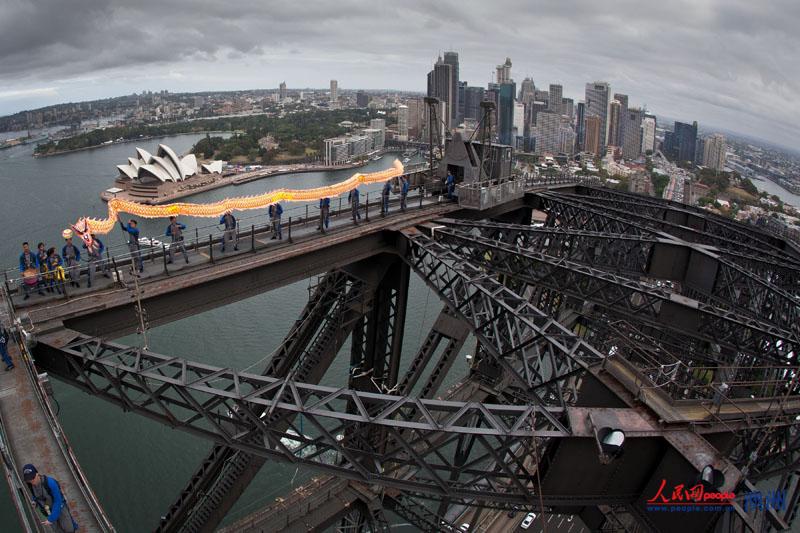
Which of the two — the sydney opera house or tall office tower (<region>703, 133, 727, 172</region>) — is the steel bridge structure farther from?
tall office tower (<region>703, 133, 727, 172</region>)

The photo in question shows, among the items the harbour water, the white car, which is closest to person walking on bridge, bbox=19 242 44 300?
the harbour water

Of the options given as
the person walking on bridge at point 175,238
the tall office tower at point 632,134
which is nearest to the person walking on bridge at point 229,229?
the person walking on bridge at point 175,238

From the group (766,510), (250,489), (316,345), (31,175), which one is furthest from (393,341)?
(31,175)

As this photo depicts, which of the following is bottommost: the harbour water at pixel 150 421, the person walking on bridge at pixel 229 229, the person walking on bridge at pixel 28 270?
the harbour water at pixel 150 421

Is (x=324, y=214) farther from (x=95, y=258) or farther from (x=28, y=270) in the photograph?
(x=28, y=270)

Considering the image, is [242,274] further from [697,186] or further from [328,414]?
[697,186]

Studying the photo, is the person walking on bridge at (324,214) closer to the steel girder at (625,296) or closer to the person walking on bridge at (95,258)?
the steel girder at (625,296)
